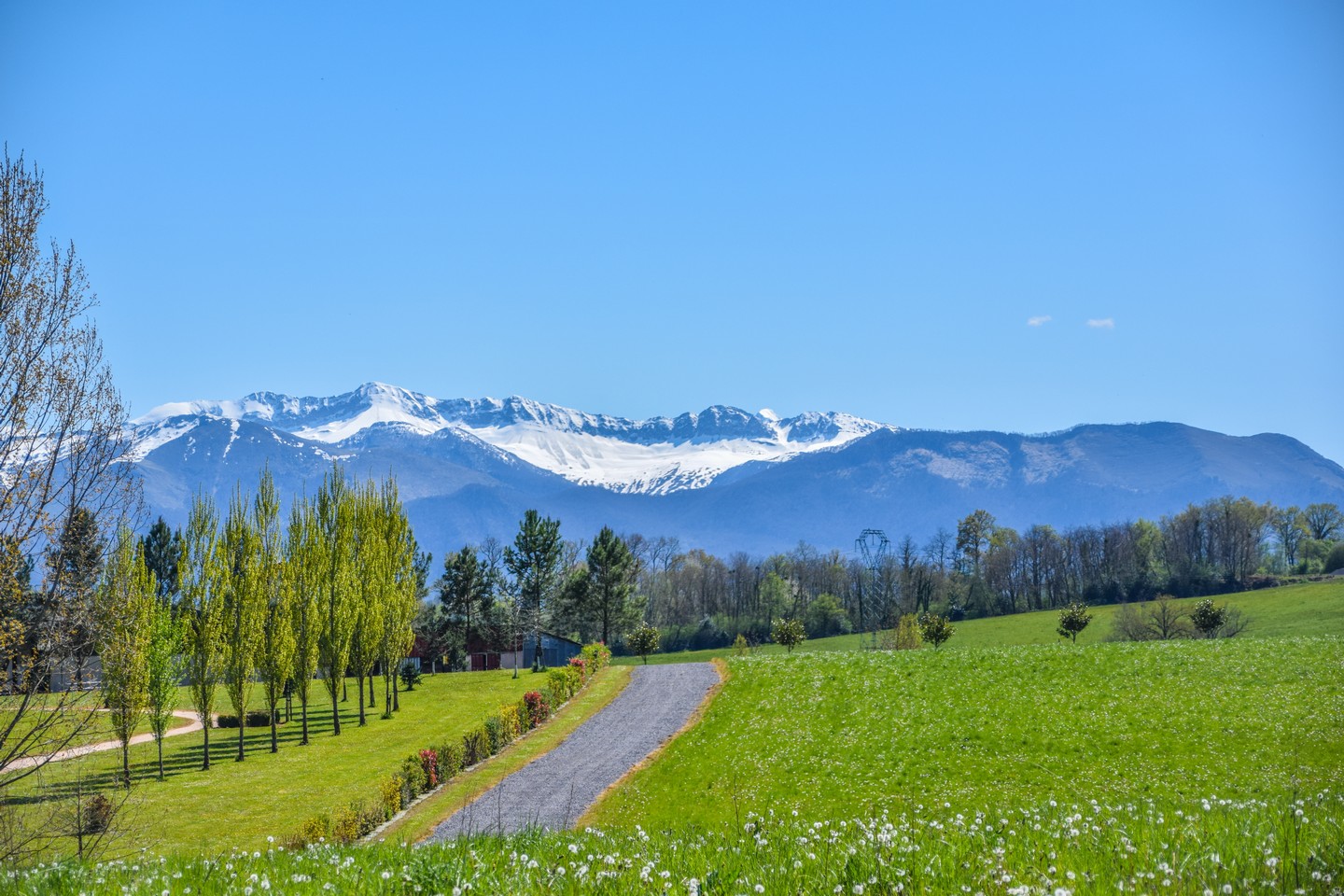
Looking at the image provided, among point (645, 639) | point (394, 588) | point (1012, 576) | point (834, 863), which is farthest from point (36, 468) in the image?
point (1012, 576)

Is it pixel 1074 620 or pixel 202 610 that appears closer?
pixel 202 610

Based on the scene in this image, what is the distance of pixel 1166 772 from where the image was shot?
27812 millimetres

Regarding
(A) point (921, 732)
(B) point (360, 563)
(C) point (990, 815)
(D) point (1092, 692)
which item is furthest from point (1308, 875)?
(B) point (360, 563)

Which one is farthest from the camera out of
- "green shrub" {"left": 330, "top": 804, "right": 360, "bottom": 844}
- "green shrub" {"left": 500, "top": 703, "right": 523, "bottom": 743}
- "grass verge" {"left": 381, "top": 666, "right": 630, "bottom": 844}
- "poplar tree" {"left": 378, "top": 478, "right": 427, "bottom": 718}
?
"poplar tree" {"left": 378, "top": 478, "right": 427, "bottom": 718}

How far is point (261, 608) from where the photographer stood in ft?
141

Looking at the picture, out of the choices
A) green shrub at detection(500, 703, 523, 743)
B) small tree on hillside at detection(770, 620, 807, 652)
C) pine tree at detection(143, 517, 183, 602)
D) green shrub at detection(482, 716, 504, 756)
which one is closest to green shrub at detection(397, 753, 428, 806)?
green shrub at detection(482, 716, 504, 756)

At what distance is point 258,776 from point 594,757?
1505 centimetres

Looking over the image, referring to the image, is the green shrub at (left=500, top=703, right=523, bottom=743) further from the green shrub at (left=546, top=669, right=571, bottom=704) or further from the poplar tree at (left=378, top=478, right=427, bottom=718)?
the poplar tree at (left=378, top=478, right=427, bottom=718)

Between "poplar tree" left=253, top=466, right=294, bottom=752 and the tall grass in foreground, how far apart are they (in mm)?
36710

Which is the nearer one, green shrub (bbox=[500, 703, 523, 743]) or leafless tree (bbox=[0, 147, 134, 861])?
leafless tree (bbox=[0, 147, 134, 861])

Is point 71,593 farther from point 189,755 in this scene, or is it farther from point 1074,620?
point 1074,620

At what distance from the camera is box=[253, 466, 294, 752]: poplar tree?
4359 centimetres

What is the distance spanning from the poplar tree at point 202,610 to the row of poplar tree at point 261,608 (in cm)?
5

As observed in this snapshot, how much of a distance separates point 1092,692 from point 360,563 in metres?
40.7
